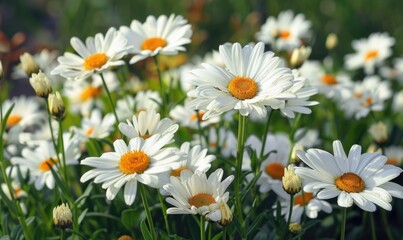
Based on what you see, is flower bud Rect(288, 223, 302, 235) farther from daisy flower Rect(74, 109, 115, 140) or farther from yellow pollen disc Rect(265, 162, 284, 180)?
daisy flower Rect(74, 109, 115, 140)

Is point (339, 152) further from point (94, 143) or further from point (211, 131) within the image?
point (211, 131)

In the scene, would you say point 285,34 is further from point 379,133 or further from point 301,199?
point 301,199

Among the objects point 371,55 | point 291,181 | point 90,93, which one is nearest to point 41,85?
point 291,181

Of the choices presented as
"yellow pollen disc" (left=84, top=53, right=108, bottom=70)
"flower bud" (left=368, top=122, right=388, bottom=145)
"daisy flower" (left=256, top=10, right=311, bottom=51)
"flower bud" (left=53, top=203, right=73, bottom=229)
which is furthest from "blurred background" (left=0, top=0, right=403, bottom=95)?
"flower bud" (left=53, top=203, right=73, bottom=229)

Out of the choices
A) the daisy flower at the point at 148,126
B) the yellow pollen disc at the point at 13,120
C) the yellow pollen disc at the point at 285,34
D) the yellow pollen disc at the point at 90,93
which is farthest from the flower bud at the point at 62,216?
the yellow pollen disc at the point at 285,34

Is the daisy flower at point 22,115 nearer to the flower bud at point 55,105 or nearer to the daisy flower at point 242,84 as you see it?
the flower bud at point 55,105
